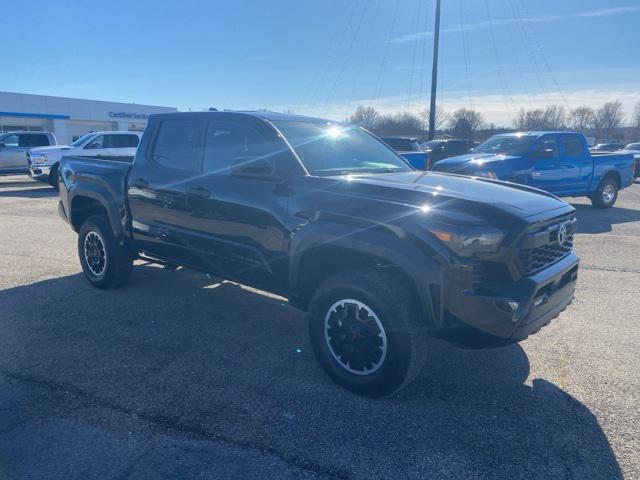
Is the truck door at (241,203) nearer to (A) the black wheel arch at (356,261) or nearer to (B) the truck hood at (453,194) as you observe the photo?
(A) the black wheel arch at (356,261)

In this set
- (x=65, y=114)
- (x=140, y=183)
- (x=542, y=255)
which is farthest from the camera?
(x=65, y=114)

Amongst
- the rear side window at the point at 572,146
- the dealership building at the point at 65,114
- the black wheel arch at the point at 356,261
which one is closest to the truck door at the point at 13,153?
the rear side window at the point at 572,146

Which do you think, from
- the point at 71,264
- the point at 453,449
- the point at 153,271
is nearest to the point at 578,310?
the point at 453,449

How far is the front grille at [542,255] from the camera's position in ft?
9.84

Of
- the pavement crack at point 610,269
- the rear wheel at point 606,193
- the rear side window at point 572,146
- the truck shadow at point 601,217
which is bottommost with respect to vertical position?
the truck shadow at point 601,217

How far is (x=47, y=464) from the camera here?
2609mm

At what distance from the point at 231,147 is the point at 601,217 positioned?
A: 10214mm

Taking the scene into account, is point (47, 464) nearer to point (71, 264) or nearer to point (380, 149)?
point (380, 149)

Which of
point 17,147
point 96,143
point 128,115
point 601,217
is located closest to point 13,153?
point 17,147

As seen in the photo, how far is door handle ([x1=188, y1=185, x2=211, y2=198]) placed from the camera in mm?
4180

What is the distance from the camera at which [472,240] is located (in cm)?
288

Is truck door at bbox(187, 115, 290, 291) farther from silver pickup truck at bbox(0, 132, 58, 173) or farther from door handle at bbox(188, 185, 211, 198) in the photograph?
silver pickup truck at bbox(0, 132, 58, 173)

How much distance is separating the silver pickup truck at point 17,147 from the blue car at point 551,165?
18016mm

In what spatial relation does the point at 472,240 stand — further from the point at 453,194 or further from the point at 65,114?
the point at 65,114
